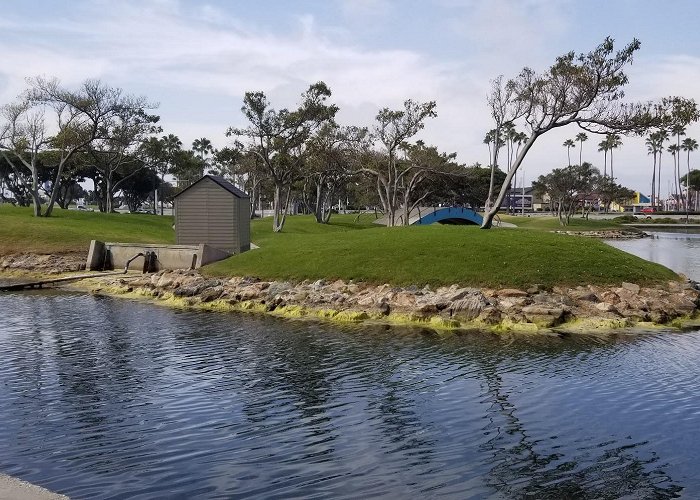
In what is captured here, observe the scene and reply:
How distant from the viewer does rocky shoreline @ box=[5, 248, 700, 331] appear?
1150 inches

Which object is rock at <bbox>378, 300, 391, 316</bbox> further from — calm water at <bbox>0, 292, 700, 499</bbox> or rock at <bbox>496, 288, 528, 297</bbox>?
rock at <bbox>496, 288, 528, 297</bbox>

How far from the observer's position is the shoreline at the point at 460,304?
95.5 ft

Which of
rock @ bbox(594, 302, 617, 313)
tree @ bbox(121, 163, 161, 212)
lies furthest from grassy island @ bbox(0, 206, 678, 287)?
tree @ bbox(121, 163, 161, 212)

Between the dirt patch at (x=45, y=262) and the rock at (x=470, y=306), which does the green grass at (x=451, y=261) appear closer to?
the rock at (x=470, y=306)

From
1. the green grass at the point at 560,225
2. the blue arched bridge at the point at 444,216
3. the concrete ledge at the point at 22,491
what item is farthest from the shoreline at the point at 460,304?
the green grass at the point at 560,225

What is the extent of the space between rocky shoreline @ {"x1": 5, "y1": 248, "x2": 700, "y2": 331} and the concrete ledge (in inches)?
799

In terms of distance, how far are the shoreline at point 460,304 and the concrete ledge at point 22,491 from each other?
1986 centimetres

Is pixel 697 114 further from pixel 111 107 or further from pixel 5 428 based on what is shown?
pixel 111 107

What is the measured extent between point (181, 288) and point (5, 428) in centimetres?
2354

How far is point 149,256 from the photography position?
4766cm

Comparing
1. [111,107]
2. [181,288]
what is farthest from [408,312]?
[111,107]

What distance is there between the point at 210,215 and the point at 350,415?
3507cm

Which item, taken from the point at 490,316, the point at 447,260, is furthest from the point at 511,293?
the point at 447,260

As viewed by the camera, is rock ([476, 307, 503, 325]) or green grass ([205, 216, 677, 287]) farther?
green grass ([205, 216, 677, 287])
